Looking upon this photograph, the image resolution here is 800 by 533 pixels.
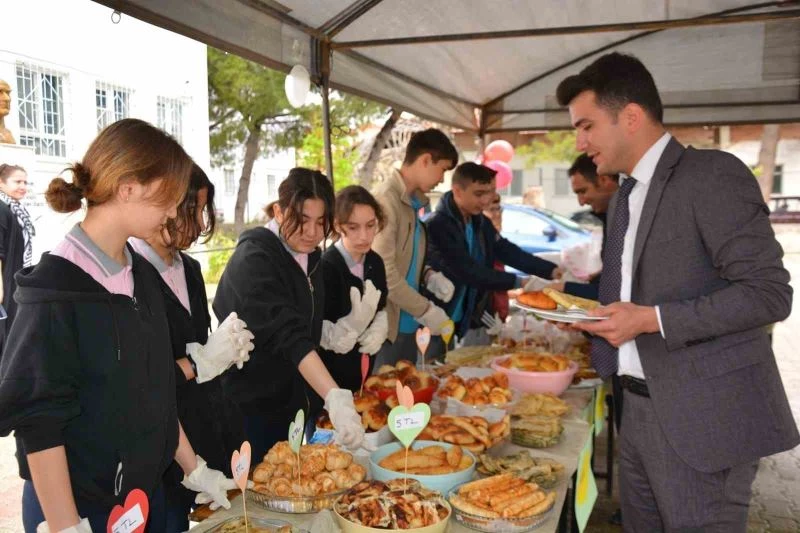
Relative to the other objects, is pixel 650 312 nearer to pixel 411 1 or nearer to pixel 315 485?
pixel 315 485

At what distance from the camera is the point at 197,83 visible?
615cm

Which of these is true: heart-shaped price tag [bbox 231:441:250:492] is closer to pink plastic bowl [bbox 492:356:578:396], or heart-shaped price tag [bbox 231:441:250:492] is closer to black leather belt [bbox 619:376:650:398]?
black leather belt [bbox 619:376:650:398]

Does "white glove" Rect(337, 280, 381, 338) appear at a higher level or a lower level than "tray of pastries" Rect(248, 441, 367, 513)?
higher

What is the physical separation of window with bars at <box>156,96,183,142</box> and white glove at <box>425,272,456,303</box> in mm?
2615

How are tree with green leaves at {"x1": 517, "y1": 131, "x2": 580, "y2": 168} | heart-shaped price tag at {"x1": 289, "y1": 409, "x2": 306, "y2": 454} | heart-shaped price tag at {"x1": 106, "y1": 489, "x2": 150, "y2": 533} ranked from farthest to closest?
tree with green leaves at {"x1": 517, "y1": 131, "x2": 580, "y2": 168} → heart-shaped price tag at {"x1": 289, "y1": 409, "x2": 306, "y2": 454} → heart-shaped price tag at {"x1": 106, "y1": 489, "x2": 150, "y2": 533}

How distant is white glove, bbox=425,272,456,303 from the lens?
427cm

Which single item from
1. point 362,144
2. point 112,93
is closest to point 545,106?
point 112,93

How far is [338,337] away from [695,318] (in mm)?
A: 1504

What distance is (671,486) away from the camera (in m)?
2.03

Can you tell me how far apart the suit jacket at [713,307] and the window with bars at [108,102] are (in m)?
3.79

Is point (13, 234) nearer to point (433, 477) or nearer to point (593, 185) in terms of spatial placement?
point (593, 185)

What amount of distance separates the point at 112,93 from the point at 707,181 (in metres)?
4.12

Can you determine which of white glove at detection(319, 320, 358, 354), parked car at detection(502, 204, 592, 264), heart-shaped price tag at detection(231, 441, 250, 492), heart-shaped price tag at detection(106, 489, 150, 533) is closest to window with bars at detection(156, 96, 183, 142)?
white glove at detection(319, 320, 358, 354)

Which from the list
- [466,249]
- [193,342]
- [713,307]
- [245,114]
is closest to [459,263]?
[466,249]
